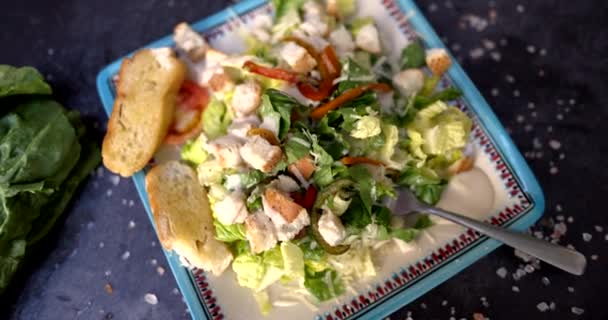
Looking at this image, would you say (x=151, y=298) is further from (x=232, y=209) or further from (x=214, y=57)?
(x=214, y=57)

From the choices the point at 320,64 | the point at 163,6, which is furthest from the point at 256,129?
the point at 163,6

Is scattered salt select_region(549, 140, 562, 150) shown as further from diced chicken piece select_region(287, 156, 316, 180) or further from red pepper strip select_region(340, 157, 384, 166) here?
diced chicken piece select_region(287, 156, 316, 180)

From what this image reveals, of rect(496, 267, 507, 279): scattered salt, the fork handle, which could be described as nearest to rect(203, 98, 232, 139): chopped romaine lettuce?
the fork handle

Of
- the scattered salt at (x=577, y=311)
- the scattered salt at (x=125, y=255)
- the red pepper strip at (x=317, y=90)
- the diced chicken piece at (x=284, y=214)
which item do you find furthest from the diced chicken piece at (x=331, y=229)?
the scattered salt at (x=577, y=311)

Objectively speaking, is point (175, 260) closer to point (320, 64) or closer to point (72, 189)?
point (72, 189)

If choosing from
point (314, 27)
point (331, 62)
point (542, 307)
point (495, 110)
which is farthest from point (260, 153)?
point (542, 307)
